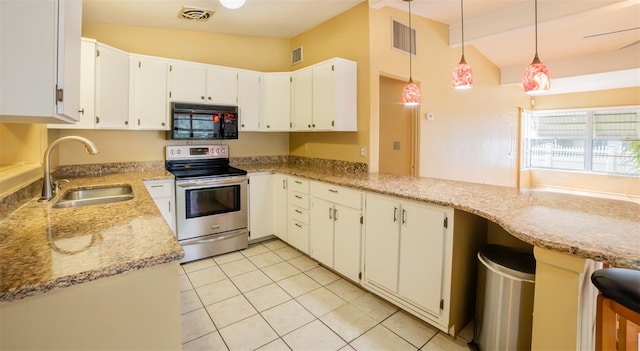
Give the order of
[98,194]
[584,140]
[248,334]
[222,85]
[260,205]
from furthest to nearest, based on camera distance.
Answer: [584,140], [260,205], [222,85], [98,194], [248,334]

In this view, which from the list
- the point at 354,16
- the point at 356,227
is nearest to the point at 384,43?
the point at 354,16

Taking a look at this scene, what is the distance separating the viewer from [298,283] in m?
2.80

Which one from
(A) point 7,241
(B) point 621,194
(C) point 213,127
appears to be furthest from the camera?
(B) point 621,194

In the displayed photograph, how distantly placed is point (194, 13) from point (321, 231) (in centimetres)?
260

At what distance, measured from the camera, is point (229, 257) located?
11.1 feet

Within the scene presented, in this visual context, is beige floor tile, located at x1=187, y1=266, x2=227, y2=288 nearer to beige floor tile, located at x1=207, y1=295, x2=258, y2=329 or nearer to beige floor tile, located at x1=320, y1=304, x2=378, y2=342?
beige floor tile, located at x1=207, y1=295, x2=258, y2=329

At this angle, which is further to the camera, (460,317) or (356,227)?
(356,227)

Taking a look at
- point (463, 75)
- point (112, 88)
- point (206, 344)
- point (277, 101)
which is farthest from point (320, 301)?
point (112, 88)

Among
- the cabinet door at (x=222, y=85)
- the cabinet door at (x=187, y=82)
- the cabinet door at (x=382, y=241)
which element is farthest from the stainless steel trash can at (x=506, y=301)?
the cabinet door at (x=187, y=82)

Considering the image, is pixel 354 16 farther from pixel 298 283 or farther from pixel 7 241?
pixel 7 241

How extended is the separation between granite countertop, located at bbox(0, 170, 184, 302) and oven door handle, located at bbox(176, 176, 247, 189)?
1.28 metres

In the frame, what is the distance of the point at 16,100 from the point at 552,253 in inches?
81.6

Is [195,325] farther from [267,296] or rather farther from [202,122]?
[202,122]

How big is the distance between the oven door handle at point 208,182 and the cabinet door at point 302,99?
946 mm
